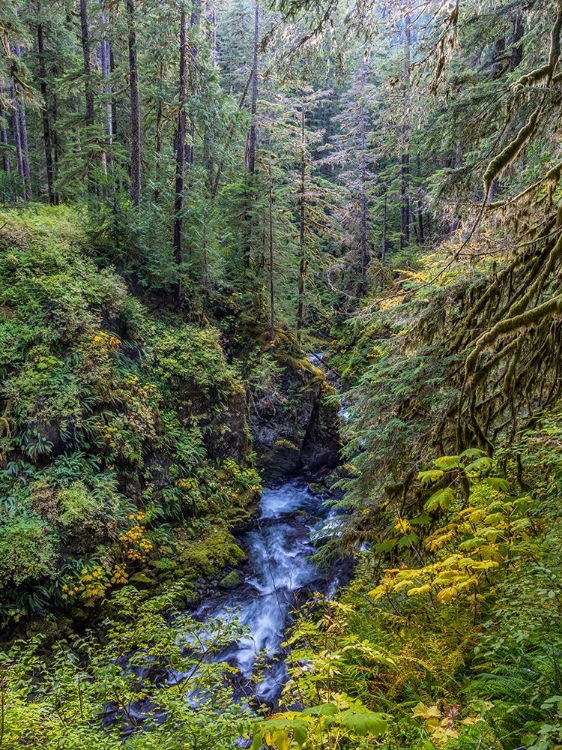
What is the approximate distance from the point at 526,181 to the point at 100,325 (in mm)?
9778

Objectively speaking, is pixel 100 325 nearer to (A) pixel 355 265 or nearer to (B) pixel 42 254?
(B) pixel 42 254

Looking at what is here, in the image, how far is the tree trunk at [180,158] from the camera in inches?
536

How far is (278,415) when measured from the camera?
624 inches

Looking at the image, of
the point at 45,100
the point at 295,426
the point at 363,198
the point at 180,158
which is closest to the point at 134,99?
the point at 180,158

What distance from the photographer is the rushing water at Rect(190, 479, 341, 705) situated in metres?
7.94

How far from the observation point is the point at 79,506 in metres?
8.66

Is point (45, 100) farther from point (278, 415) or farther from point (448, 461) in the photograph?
point (448, 461)

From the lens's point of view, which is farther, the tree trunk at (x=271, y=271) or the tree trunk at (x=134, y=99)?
the tree trunk at (x=271, y=271)

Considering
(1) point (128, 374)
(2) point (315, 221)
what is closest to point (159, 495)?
(1) point (128, 374)

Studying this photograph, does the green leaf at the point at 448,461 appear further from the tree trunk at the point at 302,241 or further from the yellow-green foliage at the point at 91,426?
the tree trunk at the point at 302,241

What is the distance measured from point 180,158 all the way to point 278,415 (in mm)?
9327

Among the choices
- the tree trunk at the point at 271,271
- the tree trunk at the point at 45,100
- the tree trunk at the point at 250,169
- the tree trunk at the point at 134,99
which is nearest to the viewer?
the tree trunk at the point at 134,99

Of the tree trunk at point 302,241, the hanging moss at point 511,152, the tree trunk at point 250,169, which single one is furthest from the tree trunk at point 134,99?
the hanging moss at point 511,152

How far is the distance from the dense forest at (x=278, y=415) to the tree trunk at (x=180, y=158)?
0.13m
